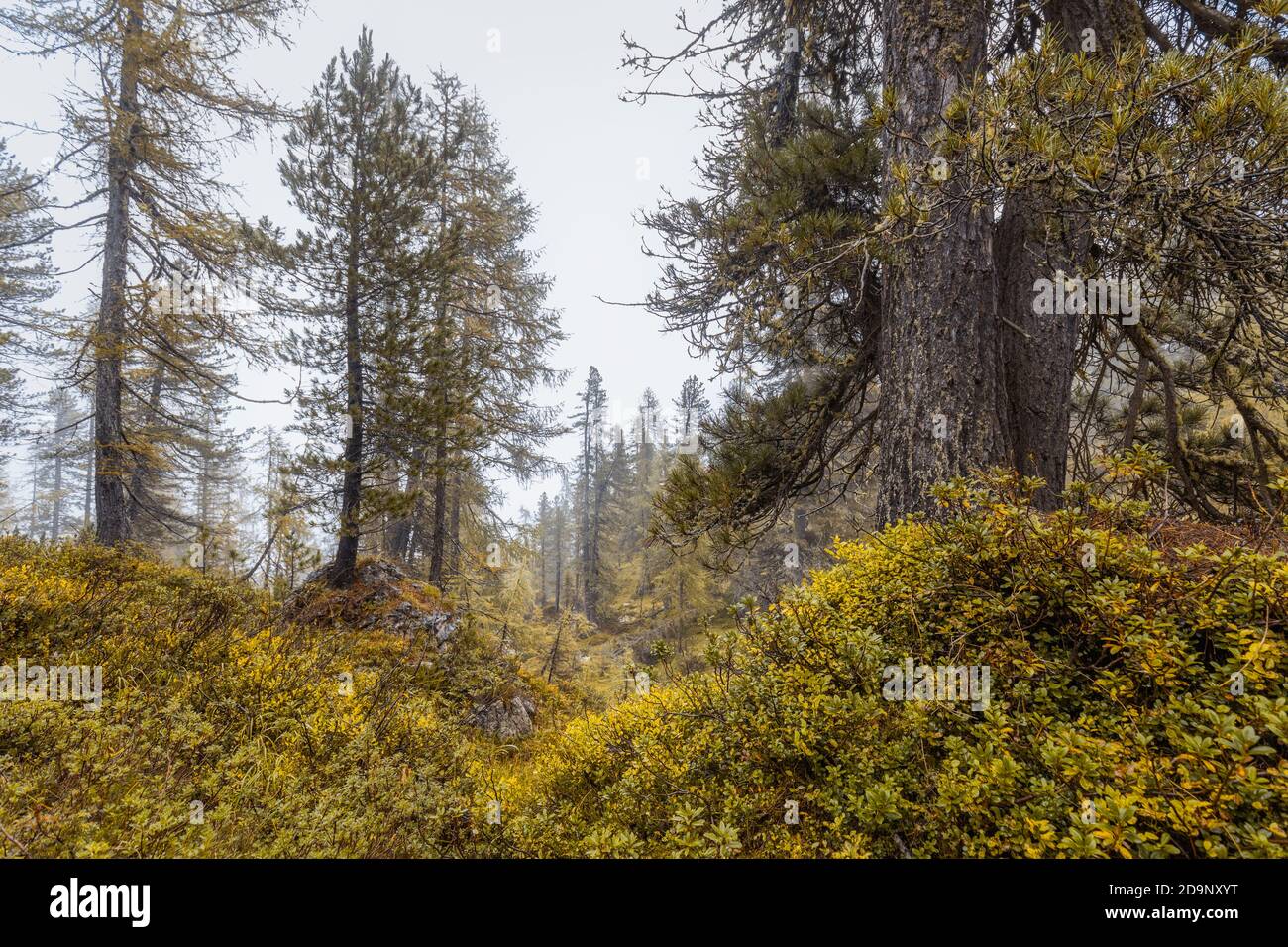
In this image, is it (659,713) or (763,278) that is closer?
(659,713)

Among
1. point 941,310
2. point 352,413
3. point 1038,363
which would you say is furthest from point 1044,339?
point 352,413

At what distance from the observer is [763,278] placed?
499 cm

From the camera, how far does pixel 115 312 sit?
332 inches

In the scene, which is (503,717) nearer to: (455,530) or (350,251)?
(455,530)

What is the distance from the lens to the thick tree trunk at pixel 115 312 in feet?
27.2

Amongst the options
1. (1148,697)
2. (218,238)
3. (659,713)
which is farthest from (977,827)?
(218,238)

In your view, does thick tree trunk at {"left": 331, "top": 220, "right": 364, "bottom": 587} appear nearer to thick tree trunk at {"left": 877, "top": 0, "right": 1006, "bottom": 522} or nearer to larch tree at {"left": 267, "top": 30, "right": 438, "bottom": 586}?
larch tree at {"left": 267, "top": 30, "right": 438, "bottom": 586}

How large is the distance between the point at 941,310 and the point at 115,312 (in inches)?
506

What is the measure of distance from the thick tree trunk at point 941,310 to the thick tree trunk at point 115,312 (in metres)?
12.1

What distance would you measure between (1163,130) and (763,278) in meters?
2.97

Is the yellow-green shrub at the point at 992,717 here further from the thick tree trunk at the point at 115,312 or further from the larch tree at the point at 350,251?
the thick tree trunk at the point at 115,312

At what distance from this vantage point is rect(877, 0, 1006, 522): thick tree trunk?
381cm

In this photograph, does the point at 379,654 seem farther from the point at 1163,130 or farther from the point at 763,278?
the point at 1163,130

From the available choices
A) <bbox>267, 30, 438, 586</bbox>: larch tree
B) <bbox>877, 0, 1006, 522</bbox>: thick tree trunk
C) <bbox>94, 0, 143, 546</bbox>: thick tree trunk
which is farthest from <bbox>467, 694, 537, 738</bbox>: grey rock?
<bbox>94, 0, 143, 546</bbox>: thick tree trunk
